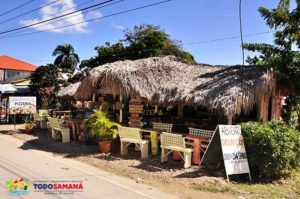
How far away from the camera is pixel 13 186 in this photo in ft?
24.0

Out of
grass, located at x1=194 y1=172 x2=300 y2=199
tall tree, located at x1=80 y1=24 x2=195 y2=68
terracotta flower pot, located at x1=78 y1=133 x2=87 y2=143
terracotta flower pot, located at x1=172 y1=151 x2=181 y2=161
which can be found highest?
tall tree, located at x1=80 y1=24 x2=195 y2=68

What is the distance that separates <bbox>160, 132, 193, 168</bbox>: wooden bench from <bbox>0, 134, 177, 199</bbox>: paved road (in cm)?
201

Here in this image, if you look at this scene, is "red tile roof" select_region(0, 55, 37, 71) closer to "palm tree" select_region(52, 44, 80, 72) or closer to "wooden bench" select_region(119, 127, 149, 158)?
"palm tree" select_region(52, 44, 80, 72)

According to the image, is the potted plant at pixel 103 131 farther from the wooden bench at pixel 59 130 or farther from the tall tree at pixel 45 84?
the tall tree at pixel 45 84

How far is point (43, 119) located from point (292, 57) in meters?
13.1

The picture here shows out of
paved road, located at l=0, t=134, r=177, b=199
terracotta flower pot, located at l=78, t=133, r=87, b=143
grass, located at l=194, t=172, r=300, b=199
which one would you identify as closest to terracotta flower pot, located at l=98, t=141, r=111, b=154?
paved road, located at l=0, t=134, r=177, b=199

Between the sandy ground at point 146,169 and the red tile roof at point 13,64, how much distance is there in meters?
42.9

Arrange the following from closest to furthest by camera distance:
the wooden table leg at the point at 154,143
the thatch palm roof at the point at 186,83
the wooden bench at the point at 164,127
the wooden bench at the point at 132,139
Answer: the thatch palm roof at the point at 186,83 → the wooden bench at the point at 132,139 → the wooden table leg at the point at 154,143 → the wooden bench at the point at 164,127

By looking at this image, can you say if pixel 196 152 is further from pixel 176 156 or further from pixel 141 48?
pixel 141 48

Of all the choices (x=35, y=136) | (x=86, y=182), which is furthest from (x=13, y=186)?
(x=35, y=136)

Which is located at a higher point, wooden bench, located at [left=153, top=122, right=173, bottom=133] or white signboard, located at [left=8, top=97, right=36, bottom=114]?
white signboard, located at [left=8, top=97, right=36, bottom=114]

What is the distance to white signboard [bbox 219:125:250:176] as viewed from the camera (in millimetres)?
8445

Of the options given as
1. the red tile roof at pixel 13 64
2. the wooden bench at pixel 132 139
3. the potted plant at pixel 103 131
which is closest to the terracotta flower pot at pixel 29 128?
the potted plant at pixel 103 131

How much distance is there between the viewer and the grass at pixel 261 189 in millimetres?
7410
